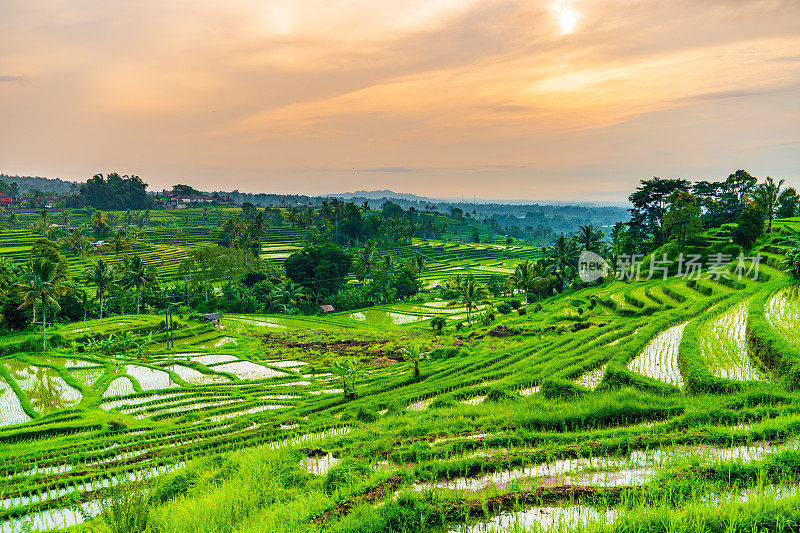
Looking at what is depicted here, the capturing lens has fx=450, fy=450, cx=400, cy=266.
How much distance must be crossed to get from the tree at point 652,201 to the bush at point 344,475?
52.5m

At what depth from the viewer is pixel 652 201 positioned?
55406 millimetres

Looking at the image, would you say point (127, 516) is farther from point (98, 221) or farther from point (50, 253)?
point (98, 221)

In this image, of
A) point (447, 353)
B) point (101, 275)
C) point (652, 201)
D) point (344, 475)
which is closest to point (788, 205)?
point (652, 201)

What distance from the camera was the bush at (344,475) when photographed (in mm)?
8133

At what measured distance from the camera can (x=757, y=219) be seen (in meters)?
34.1

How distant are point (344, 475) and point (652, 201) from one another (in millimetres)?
58190

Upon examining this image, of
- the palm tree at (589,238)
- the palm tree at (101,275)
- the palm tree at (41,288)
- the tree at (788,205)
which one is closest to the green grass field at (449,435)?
the palm tree at (41,288)

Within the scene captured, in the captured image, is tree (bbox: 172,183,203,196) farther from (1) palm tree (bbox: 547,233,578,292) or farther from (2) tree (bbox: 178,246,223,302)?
(1) palm tree (bbox: 547,233,578,292)

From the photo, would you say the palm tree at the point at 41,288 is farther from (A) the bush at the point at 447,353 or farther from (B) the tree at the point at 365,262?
(B) the tree at the point at 365,262

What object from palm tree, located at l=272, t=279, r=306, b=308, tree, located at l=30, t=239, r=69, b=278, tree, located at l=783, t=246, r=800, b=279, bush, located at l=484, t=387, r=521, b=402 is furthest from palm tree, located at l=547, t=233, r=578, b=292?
tree, located at l=30, t=239, r=69, b=278

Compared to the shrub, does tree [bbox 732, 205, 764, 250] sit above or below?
above

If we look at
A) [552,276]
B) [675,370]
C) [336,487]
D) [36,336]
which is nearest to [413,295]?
[552,276]

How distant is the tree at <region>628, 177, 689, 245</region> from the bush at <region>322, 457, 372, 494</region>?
172 feet

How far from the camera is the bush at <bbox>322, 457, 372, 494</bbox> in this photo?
8133 mm
